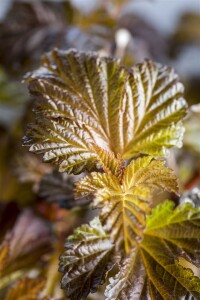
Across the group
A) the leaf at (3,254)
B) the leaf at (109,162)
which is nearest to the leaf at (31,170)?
the leaf at (3,254)

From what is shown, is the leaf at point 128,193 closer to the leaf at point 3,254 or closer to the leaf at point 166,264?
the leaf at point 166,264

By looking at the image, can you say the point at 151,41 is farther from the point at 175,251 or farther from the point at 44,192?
the point at 175,251

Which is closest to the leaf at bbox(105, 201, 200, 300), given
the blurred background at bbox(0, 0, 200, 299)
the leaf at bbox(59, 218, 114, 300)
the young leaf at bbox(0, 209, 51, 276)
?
the leaf at bbox(59, 218, 114, 300)

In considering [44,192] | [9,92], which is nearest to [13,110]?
[9,92]

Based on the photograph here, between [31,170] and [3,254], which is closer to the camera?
[3,254]

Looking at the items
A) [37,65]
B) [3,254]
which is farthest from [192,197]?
[37,65]

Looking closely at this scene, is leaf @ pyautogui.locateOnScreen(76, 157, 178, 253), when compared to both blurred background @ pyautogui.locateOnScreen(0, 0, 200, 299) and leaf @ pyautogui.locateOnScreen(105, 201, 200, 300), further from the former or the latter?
blurred background @ pyautogui.locateOnScreen(0, 0, 200, 299)

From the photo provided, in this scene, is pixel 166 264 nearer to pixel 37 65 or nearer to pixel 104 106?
pixel 104 106
